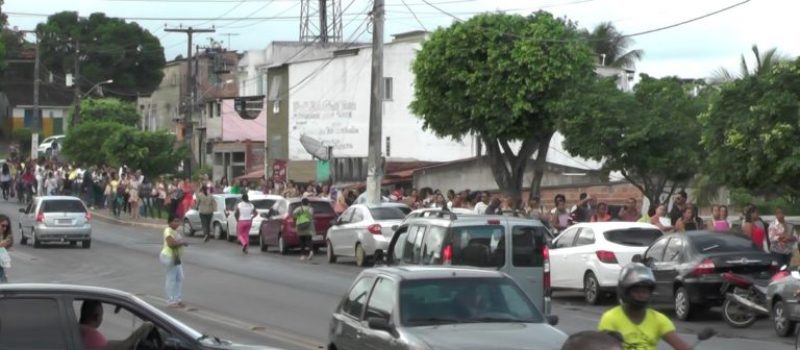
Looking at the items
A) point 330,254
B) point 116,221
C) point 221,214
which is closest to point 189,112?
point 116,221

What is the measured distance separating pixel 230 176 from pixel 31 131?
10461 mm

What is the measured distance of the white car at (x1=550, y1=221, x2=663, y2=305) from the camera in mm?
25969

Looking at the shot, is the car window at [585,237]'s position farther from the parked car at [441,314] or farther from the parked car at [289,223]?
the parked car at [441,314]

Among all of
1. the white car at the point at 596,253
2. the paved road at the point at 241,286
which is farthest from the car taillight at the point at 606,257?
the paved road at the point at 241,286

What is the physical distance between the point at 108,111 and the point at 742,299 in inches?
3162

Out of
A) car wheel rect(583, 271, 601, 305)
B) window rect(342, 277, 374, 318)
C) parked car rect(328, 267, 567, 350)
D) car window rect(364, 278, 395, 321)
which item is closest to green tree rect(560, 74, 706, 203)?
car wheel rect(583, 271, 601, 305)

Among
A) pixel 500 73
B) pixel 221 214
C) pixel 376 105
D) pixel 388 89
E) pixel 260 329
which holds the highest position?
pixel 388 89

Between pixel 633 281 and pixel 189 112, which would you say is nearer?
pixel 633 281

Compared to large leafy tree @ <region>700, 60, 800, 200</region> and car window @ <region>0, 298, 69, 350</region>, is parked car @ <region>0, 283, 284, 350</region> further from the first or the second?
large leafy tree @ <region>700, 60, 800, 200</region>

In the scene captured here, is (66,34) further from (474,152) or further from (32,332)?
(32,332)

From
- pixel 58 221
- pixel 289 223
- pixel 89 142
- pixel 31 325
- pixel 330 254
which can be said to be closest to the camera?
pixel 31 325

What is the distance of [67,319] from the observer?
10.8 meters

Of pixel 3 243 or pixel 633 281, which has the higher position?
pixel 633 281

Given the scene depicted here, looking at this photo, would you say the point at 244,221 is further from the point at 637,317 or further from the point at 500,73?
the point at 637,317
